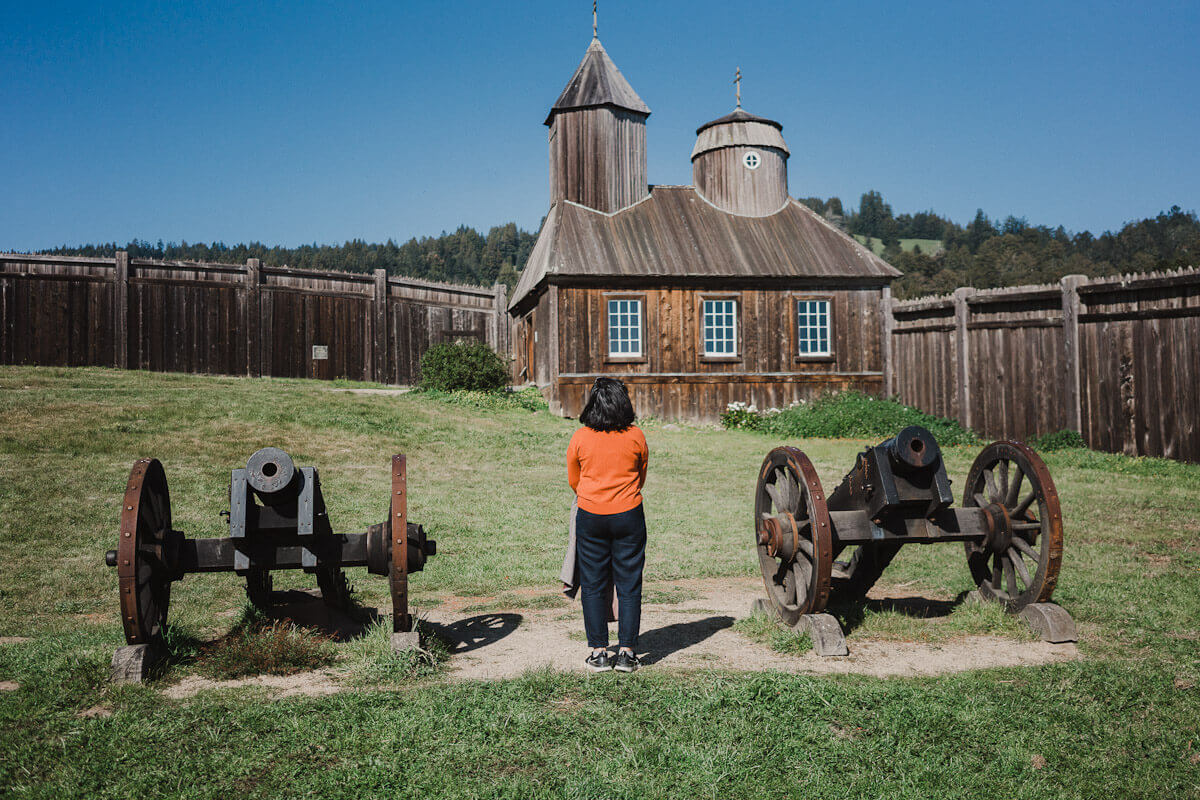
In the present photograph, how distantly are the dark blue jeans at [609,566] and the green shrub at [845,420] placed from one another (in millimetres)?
13173

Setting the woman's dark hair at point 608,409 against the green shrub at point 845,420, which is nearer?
the woman's dark hair at point 608,409

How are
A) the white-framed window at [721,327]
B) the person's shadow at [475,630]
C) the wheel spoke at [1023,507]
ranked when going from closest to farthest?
1. the person's shadow at [475,630]
2. the wheel spoke at [1023,507]
3. the white-framed window at [721,327]

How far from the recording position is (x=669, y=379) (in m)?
20.3

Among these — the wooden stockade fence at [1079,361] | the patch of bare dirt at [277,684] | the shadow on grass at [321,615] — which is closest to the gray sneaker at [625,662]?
the patch of bare dirt at [277,684]

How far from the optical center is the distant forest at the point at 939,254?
64494 mm

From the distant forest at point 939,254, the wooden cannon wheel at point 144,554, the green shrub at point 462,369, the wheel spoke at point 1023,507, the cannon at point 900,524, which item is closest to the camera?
the wooden cannon wheel at point 144,554

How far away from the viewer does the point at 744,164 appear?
888 inches

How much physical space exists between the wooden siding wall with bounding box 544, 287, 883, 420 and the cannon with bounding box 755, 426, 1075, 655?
13.6 meters

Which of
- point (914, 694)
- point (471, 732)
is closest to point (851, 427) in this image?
point (914, 694)

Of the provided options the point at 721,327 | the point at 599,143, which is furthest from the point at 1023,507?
the point at 599,143

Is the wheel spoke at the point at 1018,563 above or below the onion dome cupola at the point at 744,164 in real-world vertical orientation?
below

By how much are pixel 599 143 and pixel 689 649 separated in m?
18.3

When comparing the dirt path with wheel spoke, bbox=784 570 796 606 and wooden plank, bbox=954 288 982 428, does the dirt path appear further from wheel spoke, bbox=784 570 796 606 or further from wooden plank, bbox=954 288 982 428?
wooden plank, bbox=954 288 982 428

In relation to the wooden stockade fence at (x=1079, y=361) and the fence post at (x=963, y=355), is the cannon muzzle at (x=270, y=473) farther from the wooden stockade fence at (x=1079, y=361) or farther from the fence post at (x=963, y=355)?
the fence post at (x=963, y=355)
